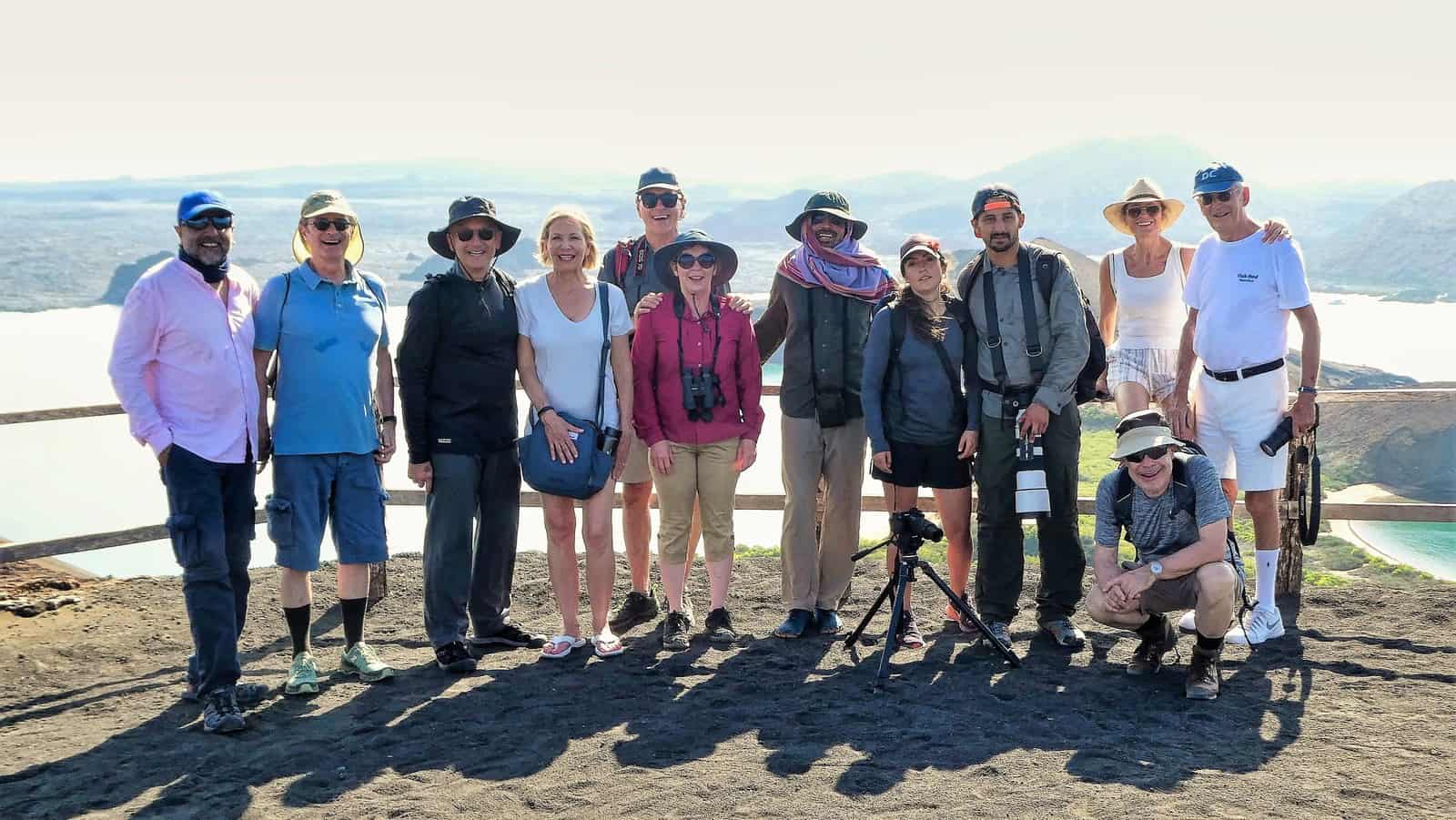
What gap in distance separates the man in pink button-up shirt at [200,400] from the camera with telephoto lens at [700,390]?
6.05ft

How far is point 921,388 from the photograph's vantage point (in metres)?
5.32

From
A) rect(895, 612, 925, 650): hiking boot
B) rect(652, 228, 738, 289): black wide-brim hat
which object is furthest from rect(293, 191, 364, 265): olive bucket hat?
rect(895, 612, 925, 650): hiking boot

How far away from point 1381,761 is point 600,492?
3.26 metres

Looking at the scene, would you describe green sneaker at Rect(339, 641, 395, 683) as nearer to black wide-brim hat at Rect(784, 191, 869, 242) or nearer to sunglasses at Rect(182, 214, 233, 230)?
sunglasses at Rect(182, 214, 233, 230)

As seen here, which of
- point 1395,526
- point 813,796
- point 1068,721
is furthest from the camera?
point 1395,526

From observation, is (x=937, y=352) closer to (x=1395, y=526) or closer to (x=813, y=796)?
(x=813, y=796)

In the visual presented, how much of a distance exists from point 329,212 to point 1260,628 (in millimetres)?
4691

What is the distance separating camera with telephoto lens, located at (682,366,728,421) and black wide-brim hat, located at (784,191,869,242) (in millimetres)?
823

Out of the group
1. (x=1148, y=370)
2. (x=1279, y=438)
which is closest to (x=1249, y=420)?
(x=1279, y=438)

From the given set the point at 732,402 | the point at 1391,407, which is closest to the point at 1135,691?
the point at 732,402

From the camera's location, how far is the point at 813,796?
3883 mm

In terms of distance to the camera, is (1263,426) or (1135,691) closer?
(1135,691)

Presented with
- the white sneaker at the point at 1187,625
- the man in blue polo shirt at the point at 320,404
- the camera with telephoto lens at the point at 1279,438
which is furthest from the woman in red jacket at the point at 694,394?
the camera with telephoto lens at the point at 1279,438

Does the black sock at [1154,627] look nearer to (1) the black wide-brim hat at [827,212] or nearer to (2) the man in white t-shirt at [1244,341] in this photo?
(2) the man in white t-shirt at [1244,341]
